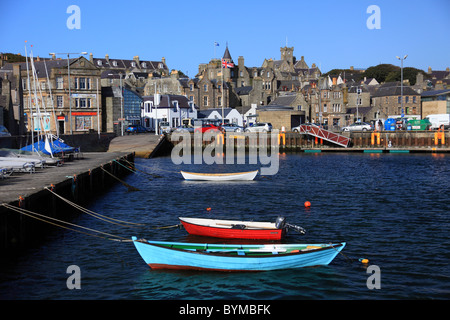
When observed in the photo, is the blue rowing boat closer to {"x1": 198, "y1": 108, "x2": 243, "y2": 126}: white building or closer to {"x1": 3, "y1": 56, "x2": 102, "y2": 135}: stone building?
{"x1": 3, "y1": 56, "x2": 102, "y2": 135}: stone building

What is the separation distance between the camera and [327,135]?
3526 inches

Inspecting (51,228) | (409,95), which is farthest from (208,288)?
(409,95)

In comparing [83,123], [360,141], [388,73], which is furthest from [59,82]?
[388,73]

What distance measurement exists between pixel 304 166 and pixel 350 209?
31.0 meters

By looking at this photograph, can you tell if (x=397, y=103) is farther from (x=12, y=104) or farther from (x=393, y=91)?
(x=12, y=104)

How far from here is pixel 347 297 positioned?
18.2 metres

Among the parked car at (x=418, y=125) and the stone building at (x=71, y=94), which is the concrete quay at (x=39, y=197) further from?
A: the parked car at (x=418, y=125)

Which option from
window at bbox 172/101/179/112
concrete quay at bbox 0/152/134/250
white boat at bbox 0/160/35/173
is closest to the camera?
concrete quay at bbox 0/152/134/250

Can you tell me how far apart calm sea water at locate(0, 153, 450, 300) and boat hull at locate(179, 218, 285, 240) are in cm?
79

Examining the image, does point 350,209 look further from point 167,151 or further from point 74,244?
point 167,151

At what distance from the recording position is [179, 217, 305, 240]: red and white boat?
24344 mm

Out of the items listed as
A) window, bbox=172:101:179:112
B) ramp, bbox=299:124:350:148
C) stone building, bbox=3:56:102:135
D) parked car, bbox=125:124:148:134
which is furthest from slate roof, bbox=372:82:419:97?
stone building, bbox=3:56:102:135

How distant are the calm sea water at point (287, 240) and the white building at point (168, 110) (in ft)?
193

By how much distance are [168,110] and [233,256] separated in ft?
299
